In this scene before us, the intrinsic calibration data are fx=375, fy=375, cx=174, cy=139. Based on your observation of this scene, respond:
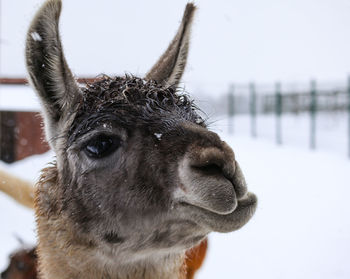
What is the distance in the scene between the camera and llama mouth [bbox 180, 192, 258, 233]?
5.72 feet

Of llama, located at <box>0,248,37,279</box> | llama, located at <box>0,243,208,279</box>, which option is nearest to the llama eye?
llama, located at <box>0,243,208,279</box>

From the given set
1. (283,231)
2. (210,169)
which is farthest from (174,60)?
(283,231)

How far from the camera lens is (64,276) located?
7.22 ft

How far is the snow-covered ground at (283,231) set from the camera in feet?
11.9

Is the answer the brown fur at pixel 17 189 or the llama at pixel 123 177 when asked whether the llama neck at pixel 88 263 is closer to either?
the llama at pixel 123 177

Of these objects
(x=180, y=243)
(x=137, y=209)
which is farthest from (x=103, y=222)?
(x=180, y=243)

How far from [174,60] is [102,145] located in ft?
3.25

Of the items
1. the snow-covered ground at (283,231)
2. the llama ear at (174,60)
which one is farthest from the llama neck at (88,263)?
the llama ear at (174,60)

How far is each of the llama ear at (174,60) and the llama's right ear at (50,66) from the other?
67 centimetres

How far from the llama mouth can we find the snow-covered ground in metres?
0.95

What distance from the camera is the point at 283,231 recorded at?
4770mm

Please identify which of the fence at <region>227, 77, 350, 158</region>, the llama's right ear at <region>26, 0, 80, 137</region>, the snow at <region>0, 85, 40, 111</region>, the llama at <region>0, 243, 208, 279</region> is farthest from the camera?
the fence at <region>227, 77, 350, 158</region>

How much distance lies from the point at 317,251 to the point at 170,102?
8.65ft

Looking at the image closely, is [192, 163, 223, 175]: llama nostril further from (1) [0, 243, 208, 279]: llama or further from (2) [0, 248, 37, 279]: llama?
(2) [0, 248, 37, 279]: llama
